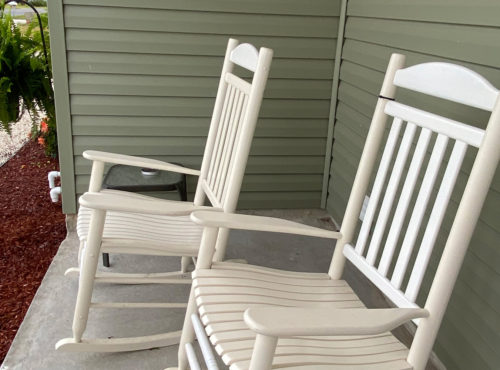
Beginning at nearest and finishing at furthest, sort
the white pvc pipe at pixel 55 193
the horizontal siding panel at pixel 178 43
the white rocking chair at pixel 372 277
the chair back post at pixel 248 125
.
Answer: the white rocking chair at pixel 372 277
the chair back post at pixel 248 125
the horizontal siding panel at pixel 178 43
the white pvc pipe at pixel 55 193

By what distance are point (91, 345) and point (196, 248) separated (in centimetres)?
52

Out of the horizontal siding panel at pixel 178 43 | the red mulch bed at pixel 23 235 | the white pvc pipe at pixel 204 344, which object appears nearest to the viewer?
the white pvc pipe at pixel 204 344

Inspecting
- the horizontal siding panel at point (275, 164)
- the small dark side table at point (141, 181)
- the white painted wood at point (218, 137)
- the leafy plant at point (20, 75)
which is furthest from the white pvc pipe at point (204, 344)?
the leafy plant at point (20, 75)

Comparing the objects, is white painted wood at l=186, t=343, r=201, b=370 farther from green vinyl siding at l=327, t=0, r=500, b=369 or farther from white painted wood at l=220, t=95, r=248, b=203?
green vinyl siding at l=327, t=0, r=500, b=369

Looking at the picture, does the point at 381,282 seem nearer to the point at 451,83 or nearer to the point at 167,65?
the point at 451,83

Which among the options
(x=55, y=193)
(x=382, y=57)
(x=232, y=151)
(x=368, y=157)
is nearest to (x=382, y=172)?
(x=368, y=157)

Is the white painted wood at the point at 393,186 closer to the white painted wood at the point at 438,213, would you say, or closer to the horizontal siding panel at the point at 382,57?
the white painted wood at the point at 438,213

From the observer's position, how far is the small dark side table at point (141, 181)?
2479 millimetres

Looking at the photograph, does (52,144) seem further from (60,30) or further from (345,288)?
(345,288)

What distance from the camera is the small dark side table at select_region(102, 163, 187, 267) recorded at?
2.48 meters

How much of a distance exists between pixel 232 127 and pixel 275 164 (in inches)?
41.9

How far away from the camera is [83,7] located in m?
2.53

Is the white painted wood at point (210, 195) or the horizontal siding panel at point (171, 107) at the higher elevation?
the horizontal siding panel at point (171, 107)

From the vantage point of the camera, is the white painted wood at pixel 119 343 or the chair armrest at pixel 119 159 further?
the chair armrest at pixel 119 159
